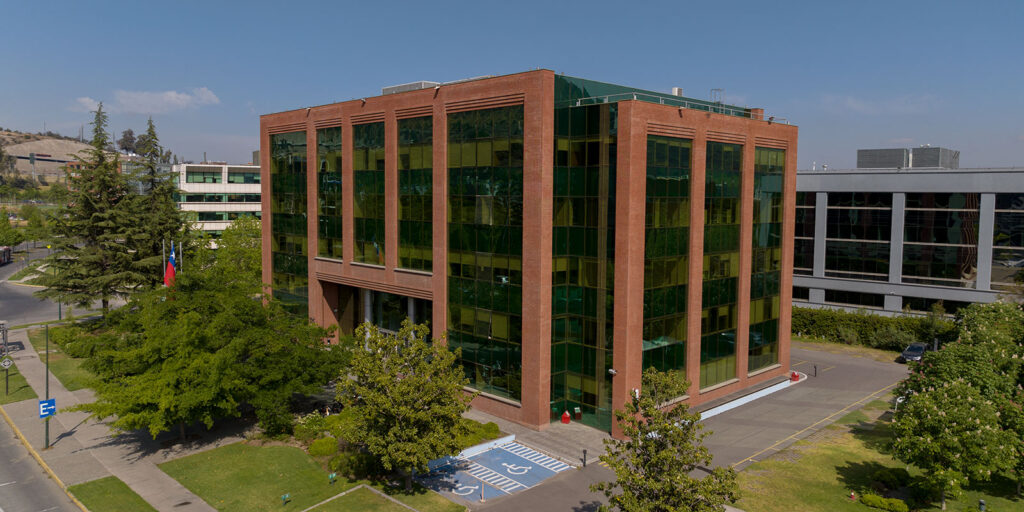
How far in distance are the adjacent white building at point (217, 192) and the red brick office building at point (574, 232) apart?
184ft

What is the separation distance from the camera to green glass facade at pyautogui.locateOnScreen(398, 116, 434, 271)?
42719mm

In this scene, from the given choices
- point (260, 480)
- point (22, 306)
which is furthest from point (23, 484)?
point (22, 306)

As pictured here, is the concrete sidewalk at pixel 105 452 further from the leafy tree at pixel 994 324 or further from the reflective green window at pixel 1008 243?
the reflective green window at pixel 1008 243

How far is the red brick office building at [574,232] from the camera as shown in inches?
1433

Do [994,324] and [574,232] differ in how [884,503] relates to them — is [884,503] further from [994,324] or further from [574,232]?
[574,232]

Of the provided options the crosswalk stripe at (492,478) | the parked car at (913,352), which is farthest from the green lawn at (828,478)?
the parked car at (913,352)

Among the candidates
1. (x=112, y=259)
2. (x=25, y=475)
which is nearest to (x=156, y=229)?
(x=112, y=259)

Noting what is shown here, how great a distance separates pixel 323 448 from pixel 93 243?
4413 centimetres

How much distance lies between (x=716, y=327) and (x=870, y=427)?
10.3 meters

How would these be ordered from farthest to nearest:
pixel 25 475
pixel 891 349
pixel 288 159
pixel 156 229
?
pixel 156 229 → pixel 891 349 → pixel 288 159 → pixel 25 475

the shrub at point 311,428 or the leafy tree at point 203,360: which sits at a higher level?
the leafy tree at point 203,360

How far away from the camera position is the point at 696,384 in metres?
40.4

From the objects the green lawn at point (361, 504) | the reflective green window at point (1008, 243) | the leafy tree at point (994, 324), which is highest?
the reflective green window at point (1008, 243)

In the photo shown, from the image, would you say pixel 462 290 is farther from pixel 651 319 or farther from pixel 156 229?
pixel 156 229
